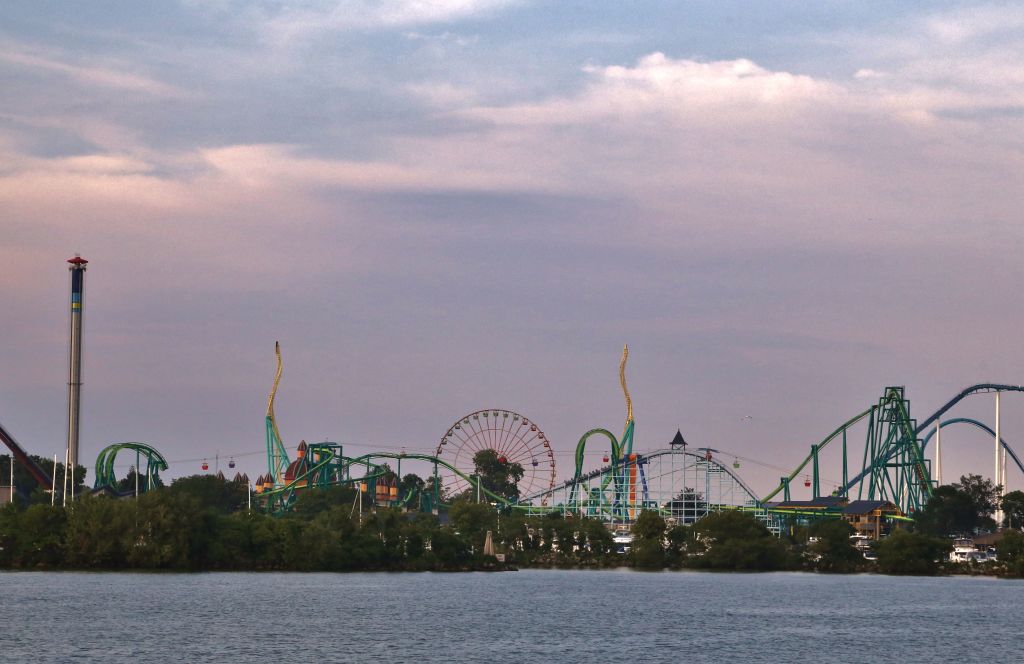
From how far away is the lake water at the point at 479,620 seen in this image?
64.1 metres

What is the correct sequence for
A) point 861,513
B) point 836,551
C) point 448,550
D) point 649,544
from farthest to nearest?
point 861,513, point 836,551, point 649,544, point 448,550

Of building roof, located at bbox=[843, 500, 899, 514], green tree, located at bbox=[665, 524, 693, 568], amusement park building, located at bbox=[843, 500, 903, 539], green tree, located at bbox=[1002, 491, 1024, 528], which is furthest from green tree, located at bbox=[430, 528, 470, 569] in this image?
green tree, located at bbox=[1002, 491, 1024, 528]

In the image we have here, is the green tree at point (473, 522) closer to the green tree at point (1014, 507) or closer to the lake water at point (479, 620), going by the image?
the lake water at point (479, 620)

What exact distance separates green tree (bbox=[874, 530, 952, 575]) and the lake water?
1748cm

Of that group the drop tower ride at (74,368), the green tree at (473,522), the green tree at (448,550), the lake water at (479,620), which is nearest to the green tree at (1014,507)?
the lake water at (479,620)

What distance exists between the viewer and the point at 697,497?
169375 millimetres

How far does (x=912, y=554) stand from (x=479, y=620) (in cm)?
6508

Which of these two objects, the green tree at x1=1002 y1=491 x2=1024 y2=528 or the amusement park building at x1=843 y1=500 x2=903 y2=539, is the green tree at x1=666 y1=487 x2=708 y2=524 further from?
the green tree at x1=1002 y1=491 x2=1024 y2=528

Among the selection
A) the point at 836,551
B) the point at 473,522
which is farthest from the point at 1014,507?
the point at 473,522

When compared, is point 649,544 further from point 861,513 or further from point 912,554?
point 861,513

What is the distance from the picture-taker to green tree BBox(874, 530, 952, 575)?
433ft

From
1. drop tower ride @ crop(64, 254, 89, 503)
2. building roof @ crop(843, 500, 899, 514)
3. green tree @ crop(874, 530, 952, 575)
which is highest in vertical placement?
drop tower ride @ crop(64, 254, 89, 503)

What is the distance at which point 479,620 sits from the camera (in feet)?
258

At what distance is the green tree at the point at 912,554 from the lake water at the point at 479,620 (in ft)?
57.4
